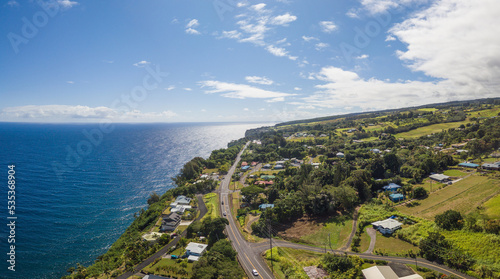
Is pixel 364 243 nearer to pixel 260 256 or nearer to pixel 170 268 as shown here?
pixel 260 256

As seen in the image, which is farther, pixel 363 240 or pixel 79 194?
pixel 79 194

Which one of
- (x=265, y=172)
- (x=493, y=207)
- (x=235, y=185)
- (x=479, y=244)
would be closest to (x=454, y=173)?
(x=493, y=207)

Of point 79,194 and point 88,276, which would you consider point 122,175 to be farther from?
point 88,276

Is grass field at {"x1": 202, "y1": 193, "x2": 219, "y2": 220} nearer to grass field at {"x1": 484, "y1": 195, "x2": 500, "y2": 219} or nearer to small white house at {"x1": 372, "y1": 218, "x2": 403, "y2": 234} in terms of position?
small white house at {"x1": 372, "y1": 218, "x2": 403, "y2": 234}

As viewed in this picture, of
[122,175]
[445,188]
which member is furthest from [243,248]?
[122,175]

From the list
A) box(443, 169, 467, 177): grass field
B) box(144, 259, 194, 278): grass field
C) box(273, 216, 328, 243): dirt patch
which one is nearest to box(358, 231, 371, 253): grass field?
box(273, 216, 328, 243): dirt patch

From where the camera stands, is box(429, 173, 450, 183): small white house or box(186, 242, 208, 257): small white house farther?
box(429, 173, 450, 183): small white house
